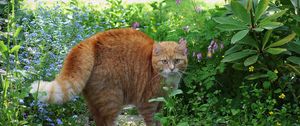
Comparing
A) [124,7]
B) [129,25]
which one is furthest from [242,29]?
[124,7]

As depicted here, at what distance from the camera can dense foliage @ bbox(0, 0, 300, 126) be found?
4.75 meters

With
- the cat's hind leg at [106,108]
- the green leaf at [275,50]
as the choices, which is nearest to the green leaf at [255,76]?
the green leaf at [275,50]

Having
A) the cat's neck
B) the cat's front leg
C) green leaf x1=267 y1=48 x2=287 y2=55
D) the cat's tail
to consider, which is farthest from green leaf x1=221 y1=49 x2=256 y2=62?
the cat's tail

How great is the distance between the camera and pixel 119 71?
5.45 metres

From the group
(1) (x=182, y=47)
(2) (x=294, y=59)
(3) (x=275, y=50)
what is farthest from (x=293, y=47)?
(1) (x=182, y=47)

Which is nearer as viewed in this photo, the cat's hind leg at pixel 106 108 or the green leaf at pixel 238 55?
the green leaf at pixel 238 55

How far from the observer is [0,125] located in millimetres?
4320

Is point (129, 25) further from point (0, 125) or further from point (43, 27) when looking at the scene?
point (0, 125)

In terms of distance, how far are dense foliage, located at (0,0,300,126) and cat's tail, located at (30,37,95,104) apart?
17 centimetres

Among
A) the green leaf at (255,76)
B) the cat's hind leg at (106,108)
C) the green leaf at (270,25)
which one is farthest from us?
the cat's hind leg at (106,108)

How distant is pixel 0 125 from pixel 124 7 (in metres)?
4.48

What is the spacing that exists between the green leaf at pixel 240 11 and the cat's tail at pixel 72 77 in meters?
1.23

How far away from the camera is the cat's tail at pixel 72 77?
4.80 m

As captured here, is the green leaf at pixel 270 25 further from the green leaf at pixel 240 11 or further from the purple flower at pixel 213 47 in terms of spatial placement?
the purple flower at pixel 213 47
